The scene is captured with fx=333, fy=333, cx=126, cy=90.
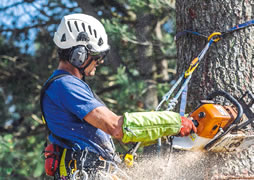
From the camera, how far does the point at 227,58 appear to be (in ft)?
9.70

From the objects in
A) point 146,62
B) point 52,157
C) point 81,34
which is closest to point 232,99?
point 81,34

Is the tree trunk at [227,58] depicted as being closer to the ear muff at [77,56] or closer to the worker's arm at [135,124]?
the worker's arm at [135,124]

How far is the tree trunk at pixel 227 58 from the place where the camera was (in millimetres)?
2846

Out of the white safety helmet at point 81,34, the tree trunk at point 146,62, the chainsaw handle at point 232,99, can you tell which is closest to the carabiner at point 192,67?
the chainsaw handle at point 232,99

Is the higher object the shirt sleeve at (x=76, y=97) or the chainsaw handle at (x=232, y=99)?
the shirt sleeve at (x=76, y=97)

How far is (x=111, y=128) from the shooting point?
2260 millimetres

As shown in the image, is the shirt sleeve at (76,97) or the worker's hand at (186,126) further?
the worker's hand at (186,126)

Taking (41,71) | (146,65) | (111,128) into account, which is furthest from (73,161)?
(41,71)

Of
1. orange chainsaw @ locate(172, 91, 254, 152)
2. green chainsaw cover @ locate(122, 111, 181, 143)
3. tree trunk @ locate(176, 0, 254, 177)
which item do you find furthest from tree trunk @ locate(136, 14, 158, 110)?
green chainsaw cover @ locate(122, 111, 181, 143)

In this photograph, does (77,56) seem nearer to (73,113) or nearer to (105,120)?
(73,113)

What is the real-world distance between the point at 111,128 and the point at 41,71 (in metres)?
5.56

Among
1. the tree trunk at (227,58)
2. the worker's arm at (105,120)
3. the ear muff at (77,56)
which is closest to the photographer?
the worker's arm at (105,120)

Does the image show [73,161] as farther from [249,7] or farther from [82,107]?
[249,7]

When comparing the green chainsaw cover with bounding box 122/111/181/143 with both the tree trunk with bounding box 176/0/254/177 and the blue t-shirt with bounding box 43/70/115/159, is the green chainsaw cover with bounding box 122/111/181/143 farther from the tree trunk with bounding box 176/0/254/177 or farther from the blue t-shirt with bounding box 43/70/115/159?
the tree trunk with bounding box 176/0/254/177
